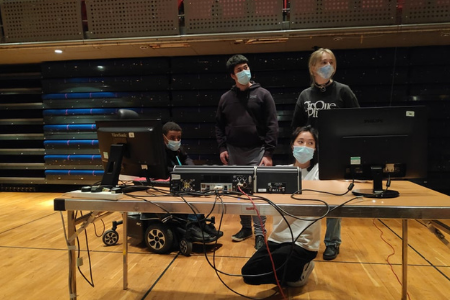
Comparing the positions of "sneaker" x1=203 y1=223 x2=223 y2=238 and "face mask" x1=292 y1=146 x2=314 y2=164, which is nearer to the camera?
"face mask" x1=292 y1=146 x2=314 y2=164

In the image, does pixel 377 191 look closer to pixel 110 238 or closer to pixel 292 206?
pixel 292 206

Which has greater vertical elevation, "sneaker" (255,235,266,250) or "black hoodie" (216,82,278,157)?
"black hoodie" (216,82,278,157)

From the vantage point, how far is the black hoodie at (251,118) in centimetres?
262

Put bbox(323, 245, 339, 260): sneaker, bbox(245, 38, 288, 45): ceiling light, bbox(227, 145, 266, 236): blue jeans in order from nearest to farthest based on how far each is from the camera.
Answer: bbox(323, 245, 339, 260): sneaker, bbox(227, 145, 266, 236): blue jeans, bbox(245, 38, 288, 45): ceiling light

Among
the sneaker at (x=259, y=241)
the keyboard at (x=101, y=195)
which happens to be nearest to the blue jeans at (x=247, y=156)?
the sneaker at (x=259, y=241)

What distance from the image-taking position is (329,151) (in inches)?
56.1

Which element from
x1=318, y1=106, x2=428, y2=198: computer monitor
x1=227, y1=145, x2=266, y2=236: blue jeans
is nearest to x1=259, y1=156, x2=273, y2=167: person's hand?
x1=227, y1=145, x2=266, y2=236: blue jeans

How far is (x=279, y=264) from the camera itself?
1.80 m

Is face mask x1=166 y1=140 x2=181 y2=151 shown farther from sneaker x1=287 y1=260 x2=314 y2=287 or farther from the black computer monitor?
sneaker x1=287 y1=260 x2=314 y2=287

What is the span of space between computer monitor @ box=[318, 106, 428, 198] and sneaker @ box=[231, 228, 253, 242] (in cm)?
163

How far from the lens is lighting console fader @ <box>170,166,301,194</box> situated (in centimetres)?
147

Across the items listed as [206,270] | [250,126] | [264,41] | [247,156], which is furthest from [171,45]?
[206,270]

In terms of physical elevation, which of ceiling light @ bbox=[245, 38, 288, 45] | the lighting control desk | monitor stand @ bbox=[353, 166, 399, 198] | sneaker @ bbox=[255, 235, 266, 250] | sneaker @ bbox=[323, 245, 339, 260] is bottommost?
sneaker @ bbox=[323, 245, 339, 260]

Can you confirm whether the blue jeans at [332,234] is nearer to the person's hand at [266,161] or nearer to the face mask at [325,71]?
the person's hand at [266,161]
